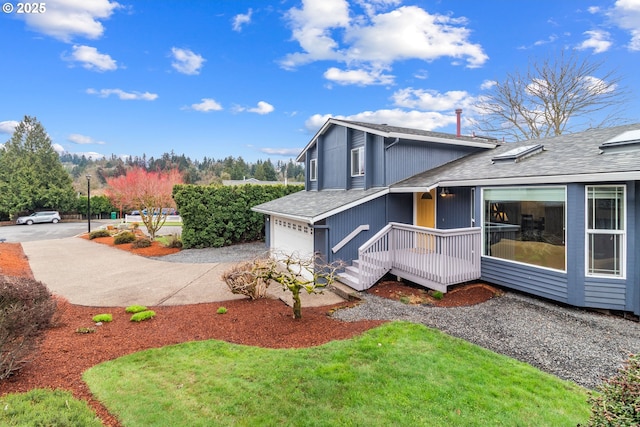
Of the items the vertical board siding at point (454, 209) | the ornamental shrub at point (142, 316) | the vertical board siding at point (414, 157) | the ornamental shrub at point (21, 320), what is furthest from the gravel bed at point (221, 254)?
the vertical board siding at point (454, 209)

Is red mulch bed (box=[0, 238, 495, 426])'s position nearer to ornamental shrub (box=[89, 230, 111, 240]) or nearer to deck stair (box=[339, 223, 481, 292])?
deck stair (box=[339, 223, 481, 292])

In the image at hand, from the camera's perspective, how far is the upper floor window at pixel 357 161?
37.1 ft

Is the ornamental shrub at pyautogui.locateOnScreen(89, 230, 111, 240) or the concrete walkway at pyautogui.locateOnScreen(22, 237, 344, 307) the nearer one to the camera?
the concrete walkway at pyautogui.locateOnScreen(22, 237, 344, 307)

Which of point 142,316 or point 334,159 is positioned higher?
point 334,159

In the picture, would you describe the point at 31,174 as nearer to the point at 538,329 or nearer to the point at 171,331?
the point at 171,331

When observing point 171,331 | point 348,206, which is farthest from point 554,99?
point 171,331

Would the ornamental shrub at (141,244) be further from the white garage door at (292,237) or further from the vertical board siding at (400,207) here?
the vertical board siding at (400,207)

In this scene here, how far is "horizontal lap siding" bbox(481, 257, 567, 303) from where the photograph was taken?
682cm

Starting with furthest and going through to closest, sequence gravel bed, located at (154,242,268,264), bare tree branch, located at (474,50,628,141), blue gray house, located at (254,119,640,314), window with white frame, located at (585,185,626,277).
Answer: bare tree branch, located at (474,50,628,141) → gravel bed, located at (154,242,268,264) → blue gray house, located at (254,119,640,314) → window with white frame, located at (585,185,626,277)

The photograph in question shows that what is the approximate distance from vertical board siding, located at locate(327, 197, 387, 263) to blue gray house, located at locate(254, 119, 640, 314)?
3 centimetres

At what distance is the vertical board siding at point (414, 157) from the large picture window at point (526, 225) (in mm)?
2963

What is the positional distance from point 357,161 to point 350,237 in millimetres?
3694

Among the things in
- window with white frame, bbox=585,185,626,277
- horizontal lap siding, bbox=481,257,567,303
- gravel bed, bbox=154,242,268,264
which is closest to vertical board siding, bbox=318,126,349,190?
gravel bed, bbox=154,242,268,264

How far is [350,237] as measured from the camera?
30.5ft
